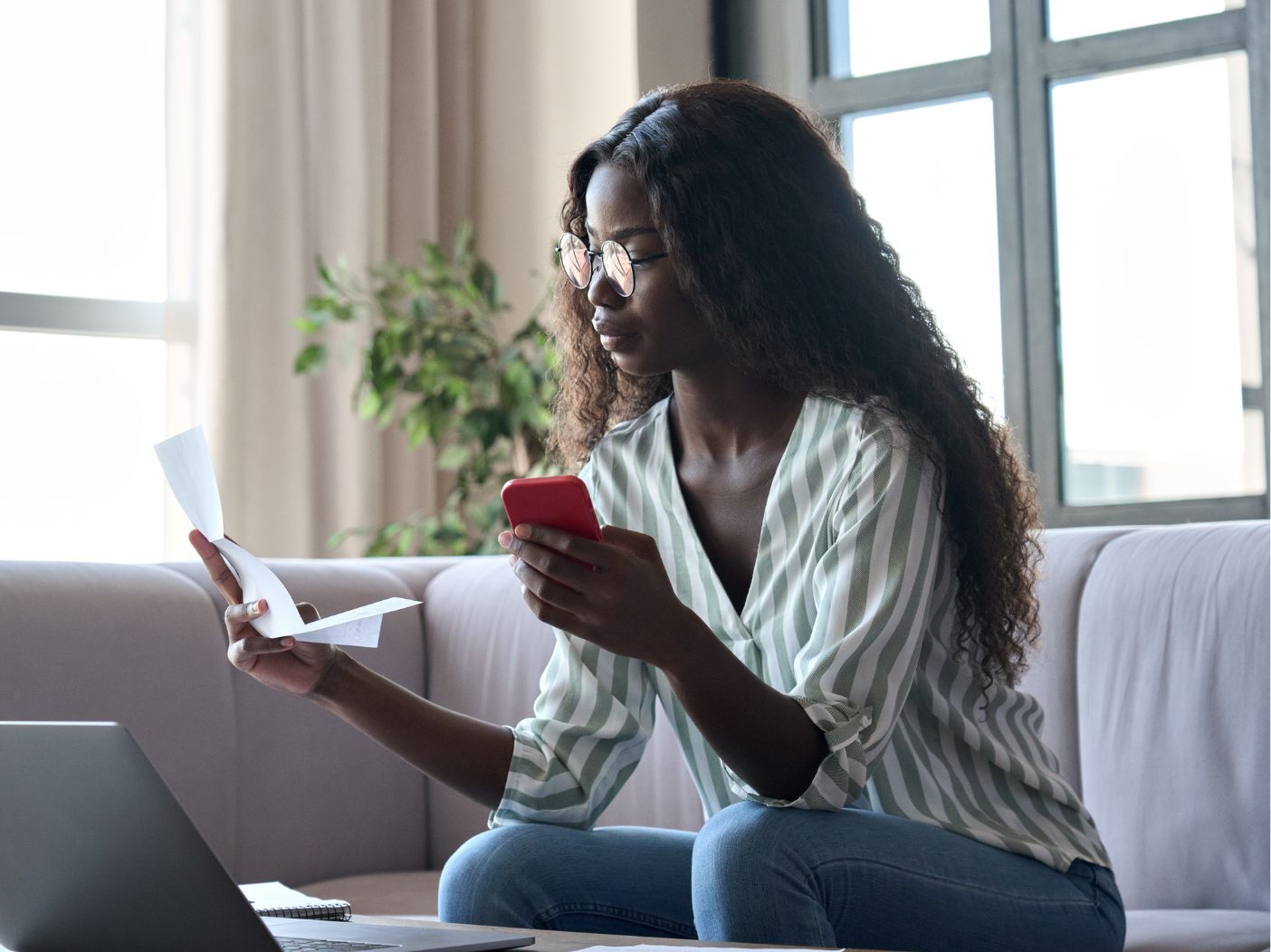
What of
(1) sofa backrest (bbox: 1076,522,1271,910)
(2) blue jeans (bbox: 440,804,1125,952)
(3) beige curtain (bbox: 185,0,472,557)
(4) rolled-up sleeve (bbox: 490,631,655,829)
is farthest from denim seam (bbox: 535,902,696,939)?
(3) beige curtain (bbox: 185,0,472,557)

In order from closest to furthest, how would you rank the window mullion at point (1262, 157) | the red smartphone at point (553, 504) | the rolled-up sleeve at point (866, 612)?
the red smartphone at point (553, 504)
the rolled-up sleeve at point (866, 612)
the window mullion at point (1262, 157)

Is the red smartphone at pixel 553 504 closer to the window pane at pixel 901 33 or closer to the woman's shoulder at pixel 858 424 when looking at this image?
the woman's shoulder at pixel 858 424

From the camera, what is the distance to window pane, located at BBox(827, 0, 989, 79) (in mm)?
3533

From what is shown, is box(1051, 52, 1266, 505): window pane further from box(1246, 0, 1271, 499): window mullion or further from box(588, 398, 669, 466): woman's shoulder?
box(588, 398, 669, 466): woman's shoulder

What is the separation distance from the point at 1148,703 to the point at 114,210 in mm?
2469

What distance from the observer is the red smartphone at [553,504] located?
3.75 ft

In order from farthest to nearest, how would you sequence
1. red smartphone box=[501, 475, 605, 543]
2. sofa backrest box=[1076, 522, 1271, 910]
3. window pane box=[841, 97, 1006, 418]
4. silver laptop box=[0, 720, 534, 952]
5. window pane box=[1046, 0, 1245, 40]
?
window pane box=[841, 97, 1006, 418], window pane box=[1046, 0, 1245, 40], sofa backrest box=[1076, 522, 1271, 910], red smartphone box=[501, 475, 605, 543], silver laptop box=[0, 720, 534, 952]

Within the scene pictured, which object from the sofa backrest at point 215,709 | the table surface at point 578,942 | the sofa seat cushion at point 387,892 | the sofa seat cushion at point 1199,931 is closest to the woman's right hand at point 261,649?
the table surface at point 578,942

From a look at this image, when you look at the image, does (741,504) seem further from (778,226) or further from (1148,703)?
(1148,703)

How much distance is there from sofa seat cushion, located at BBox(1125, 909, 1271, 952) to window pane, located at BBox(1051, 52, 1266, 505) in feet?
4.78

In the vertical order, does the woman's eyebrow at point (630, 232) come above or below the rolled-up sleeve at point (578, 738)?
above

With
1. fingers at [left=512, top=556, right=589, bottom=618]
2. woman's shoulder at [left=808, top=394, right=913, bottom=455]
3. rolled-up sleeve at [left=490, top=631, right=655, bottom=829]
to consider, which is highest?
woman's shoulder at [left=808, top=394, right=913, bottom=455]

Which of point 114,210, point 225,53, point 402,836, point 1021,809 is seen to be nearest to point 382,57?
point 225,53

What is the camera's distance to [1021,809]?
1.42 metres
